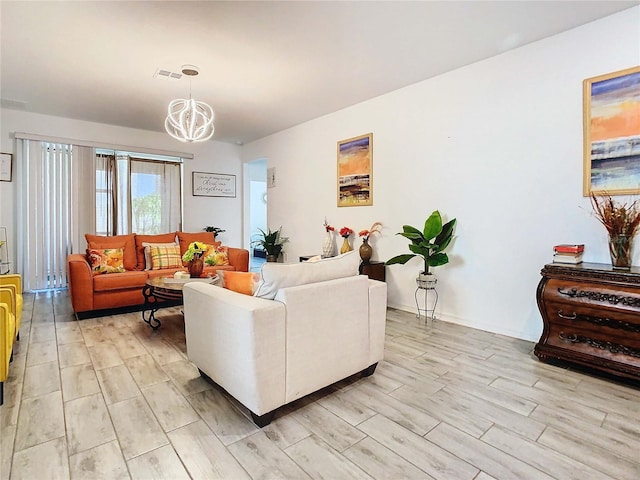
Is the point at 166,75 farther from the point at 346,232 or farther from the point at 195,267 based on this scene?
the point at 346,232

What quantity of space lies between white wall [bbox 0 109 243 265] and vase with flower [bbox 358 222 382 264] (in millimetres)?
3493

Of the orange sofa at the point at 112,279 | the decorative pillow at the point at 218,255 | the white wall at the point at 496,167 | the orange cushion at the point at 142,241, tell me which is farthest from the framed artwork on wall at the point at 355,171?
the orange cushion at the point at 142,241

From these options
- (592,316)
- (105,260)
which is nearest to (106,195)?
(105,260)

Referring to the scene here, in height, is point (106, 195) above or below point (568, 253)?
above

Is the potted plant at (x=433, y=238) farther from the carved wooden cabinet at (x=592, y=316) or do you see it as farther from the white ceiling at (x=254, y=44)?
the white ceiling at (x=254, y=44)

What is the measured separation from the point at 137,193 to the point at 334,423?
18.1ft

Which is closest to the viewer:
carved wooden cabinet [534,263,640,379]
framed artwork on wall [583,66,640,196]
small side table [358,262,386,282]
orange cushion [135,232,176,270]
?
carved wooden cabinet [534,263,640,379]

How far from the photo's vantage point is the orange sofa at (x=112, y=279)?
3.67m

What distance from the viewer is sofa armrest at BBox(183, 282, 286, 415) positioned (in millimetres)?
1719

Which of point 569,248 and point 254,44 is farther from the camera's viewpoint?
point 254,44

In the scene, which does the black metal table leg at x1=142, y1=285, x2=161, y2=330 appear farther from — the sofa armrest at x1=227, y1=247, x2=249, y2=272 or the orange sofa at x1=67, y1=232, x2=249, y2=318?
the sofa armrest at x1=227, y1=247, x2=249, y2=272

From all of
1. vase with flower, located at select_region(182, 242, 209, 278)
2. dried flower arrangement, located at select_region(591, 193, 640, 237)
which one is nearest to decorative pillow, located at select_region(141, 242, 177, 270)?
vase with flower, located at select_region(182, 242, 209, 278)

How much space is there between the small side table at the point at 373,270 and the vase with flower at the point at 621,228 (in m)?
2.21

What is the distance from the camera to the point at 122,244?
4.49m
